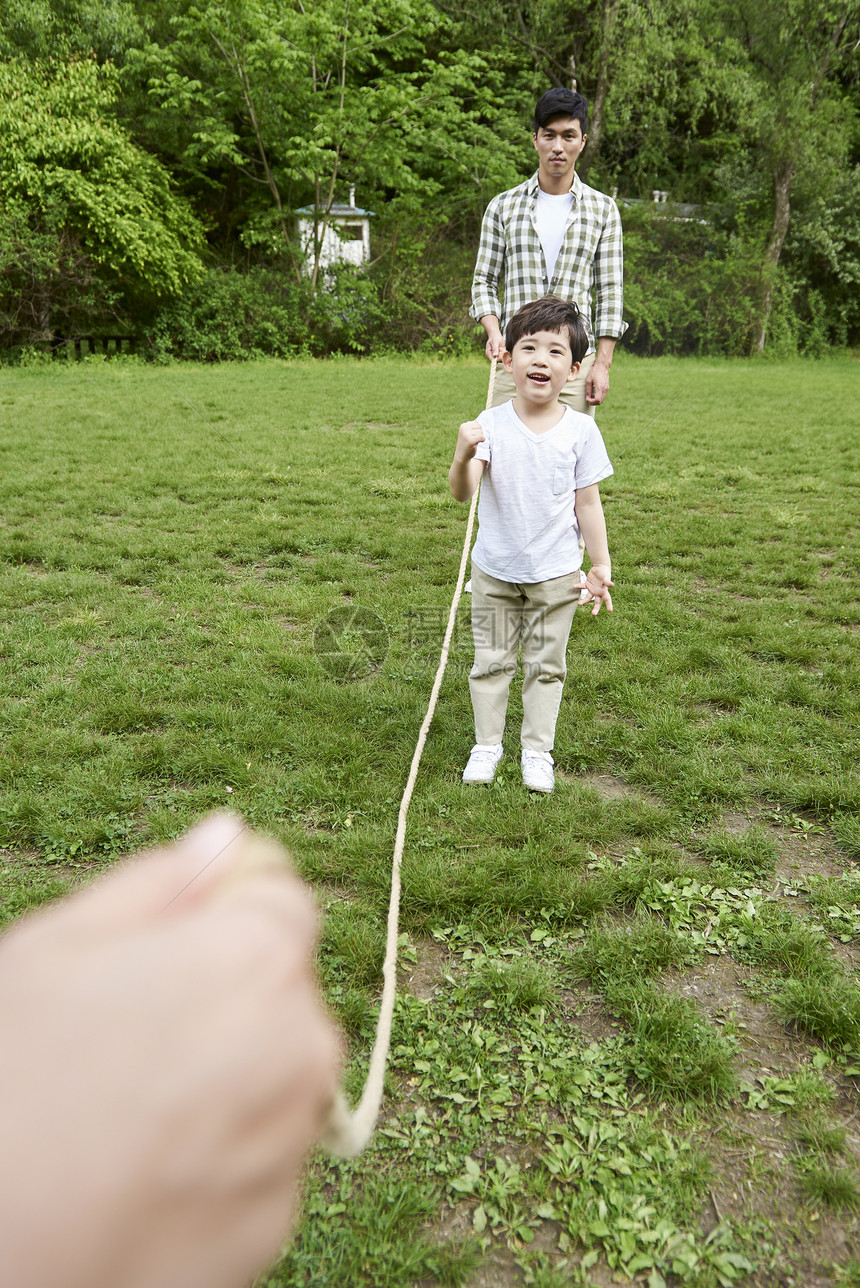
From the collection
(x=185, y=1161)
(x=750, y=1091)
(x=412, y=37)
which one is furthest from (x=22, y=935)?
(x=412, y=37)

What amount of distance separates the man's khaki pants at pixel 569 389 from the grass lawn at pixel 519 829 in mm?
1234

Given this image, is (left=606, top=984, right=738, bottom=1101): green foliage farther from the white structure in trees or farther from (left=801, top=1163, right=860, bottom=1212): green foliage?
the white structure in trees

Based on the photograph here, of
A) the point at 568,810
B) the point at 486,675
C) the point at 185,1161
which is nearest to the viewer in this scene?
the point at 185,1161

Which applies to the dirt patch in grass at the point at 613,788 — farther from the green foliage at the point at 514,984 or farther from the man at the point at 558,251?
the man at the point at 558,251

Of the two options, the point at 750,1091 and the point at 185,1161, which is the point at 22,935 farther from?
the point at 750,1091

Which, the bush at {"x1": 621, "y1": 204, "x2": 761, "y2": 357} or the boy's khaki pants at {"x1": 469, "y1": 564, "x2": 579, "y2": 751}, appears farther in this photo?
the bush at {"x1": 621, "y1": 204, "x2": 761, "y2": 357}

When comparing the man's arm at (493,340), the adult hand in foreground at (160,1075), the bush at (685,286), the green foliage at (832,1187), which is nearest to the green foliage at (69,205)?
the bush at (685,286)

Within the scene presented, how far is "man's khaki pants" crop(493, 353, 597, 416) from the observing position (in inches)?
145

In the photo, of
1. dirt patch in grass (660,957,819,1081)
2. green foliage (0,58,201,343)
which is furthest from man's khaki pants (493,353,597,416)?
green foliage (0,58,201,343)

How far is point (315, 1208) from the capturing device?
165 centimetres

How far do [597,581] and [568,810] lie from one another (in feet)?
2.63

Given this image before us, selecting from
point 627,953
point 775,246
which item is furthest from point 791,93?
point 627,953

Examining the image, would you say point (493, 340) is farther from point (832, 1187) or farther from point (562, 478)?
point (832, 1187)

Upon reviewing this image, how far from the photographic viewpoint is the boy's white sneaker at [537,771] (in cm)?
303
